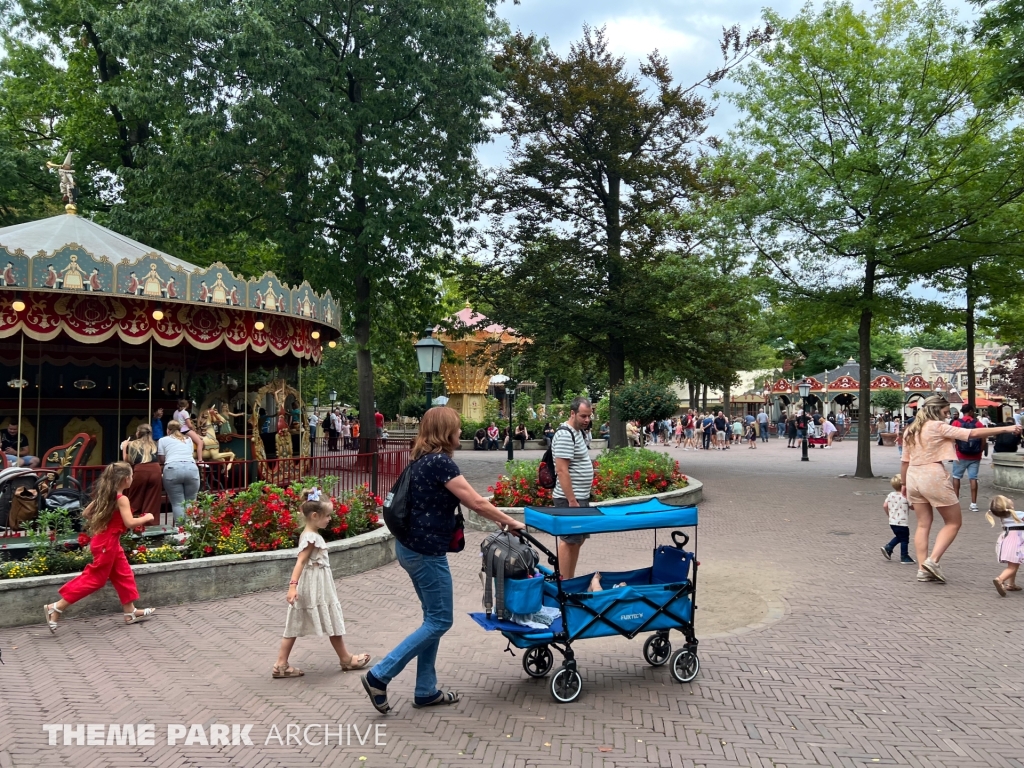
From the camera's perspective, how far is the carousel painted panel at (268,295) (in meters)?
12.7

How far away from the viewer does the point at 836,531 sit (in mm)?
11625

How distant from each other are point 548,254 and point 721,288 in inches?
224

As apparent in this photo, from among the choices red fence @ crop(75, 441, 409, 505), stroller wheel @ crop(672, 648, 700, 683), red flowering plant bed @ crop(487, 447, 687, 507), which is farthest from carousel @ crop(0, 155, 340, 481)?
stroller wheel @ crop(672, 648, 700, 683)

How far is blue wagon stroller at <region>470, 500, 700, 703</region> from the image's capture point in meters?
4.86

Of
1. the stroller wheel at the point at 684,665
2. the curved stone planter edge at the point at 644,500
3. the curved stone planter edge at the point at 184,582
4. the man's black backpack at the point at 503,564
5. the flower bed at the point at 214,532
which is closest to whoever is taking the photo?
the man's black backpack at the point at 503,564

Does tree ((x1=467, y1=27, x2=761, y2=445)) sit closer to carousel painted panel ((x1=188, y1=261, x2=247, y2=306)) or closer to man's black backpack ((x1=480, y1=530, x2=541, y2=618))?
carousel painted panel ((x1=188, y1=261, x2=247, y2=306))

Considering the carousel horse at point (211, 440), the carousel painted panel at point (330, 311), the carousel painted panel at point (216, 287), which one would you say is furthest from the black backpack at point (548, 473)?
the carousel painted panel at point (330, 311)

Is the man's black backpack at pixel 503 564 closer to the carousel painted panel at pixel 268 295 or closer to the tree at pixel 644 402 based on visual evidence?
the carousel painted panel at pixel 268 295

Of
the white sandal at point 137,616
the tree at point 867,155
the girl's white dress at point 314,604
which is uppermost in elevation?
the tree at point 867,155

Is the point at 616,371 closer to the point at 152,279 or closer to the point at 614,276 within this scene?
the point at 614,276

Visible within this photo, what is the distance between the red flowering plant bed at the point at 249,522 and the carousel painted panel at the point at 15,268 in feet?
15.8

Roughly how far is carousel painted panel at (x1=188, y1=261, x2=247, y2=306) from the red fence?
9.23ft

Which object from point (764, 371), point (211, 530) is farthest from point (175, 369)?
point (764, 371)

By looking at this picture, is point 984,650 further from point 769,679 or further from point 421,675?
point 421,675
